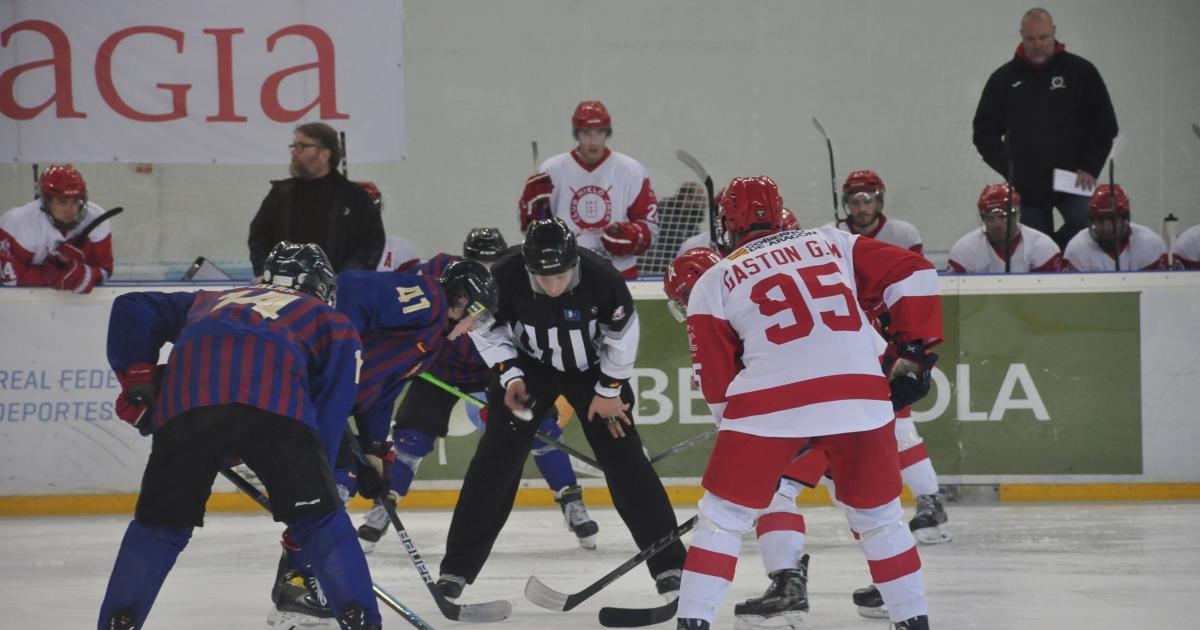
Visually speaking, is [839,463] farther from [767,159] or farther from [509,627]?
[767,159]

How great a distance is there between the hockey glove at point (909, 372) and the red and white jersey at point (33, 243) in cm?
392

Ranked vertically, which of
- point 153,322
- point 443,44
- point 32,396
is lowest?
point 32,396

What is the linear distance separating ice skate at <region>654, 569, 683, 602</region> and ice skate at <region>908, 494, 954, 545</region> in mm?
1347

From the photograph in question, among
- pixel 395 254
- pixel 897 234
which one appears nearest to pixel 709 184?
pixel 897 234

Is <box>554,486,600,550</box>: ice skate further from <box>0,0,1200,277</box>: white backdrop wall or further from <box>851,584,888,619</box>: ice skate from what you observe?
<box>0,0,1200,277</box>: white backdrop wall

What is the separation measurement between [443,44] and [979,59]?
303cm

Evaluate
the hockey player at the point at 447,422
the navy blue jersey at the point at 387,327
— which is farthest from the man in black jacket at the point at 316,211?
the navy blue jersey at the point at 387,327

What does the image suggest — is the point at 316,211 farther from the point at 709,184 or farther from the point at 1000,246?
the point at 1000,246

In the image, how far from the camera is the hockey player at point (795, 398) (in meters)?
3.22

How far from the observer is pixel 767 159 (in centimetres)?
853

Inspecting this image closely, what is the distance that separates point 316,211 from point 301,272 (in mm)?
2576

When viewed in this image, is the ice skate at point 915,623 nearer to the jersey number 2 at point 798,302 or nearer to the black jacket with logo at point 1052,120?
the jersey number 2 at point 798,302

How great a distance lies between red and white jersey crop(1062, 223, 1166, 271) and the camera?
261 inches

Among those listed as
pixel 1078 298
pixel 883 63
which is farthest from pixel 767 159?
pixel 1078 298
